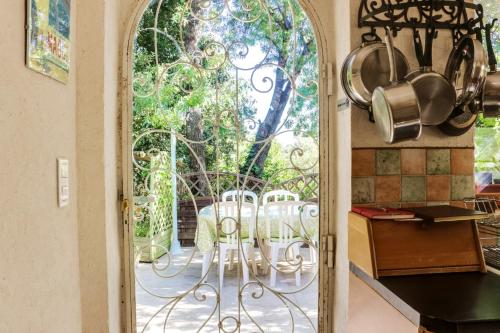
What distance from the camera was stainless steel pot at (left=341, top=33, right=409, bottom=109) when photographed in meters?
1.37

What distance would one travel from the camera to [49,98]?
3.29 feet

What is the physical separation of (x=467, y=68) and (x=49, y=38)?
4.30ft

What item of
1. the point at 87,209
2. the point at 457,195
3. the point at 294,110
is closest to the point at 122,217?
the point at 87,209

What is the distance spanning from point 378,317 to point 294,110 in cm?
86

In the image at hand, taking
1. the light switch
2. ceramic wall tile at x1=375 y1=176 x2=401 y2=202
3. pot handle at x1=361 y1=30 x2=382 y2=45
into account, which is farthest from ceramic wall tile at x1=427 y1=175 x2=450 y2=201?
the light switch

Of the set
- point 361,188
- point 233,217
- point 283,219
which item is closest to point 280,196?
point 283,219

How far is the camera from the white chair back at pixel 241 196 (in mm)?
1612

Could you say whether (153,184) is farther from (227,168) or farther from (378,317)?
(378,317)

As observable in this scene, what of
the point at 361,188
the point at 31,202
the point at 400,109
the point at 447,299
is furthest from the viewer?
the point at 361,188

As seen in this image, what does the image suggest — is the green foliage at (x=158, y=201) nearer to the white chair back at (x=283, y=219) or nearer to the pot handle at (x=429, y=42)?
the white chair back at (x=283, y=219)

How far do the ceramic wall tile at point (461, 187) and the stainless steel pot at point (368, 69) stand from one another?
0.46m

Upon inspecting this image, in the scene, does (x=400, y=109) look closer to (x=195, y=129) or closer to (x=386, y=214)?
(x=386, y=214)

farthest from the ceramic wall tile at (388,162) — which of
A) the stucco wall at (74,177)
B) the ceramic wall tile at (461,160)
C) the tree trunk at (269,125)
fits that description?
the tree trunk at (269,125)

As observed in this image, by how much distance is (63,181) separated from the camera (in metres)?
1.05
